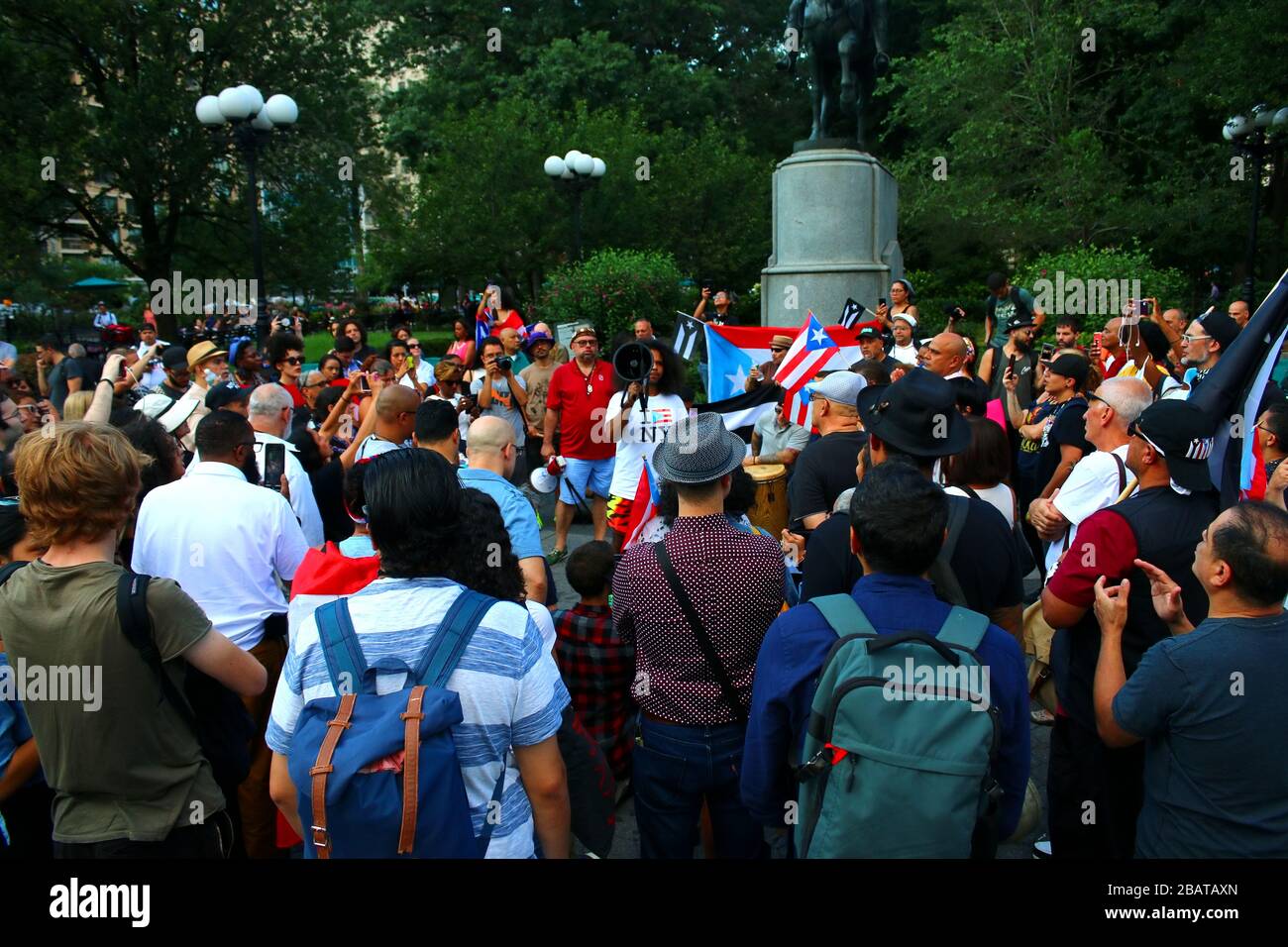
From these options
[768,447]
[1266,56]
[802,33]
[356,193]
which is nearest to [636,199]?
[356,193]

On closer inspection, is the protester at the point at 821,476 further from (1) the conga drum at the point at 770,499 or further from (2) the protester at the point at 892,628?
(2) the protester at the point at 892,628

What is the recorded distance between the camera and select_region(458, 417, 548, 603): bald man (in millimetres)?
3842

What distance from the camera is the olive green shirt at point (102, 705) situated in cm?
245

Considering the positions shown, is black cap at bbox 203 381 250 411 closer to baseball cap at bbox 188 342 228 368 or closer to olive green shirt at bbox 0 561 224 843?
baseball cap at bbox 188 342 228 368

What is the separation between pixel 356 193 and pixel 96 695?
27.8m

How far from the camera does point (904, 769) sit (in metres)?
2.18

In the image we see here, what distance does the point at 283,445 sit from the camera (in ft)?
15.9

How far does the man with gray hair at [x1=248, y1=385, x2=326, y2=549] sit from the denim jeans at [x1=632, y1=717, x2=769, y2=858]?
230 centimetres

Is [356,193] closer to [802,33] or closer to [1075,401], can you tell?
[802,33]

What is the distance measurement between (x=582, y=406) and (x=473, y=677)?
231 inches

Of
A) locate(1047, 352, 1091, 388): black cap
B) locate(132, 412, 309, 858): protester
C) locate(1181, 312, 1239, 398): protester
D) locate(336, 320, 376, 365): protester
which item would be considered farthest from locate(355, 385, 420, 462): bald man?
locate(336, 320, 376, 365): protester

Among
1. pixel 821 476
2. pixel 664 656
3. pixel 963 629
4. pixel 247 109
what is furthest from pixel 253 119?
pixel 963 629

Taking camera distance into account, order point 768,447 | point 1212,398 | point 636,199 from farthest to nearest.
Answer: point 636,199
point 768,447
point 1212,398

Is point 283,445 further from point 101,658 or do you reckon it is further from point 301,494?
point 101,658
